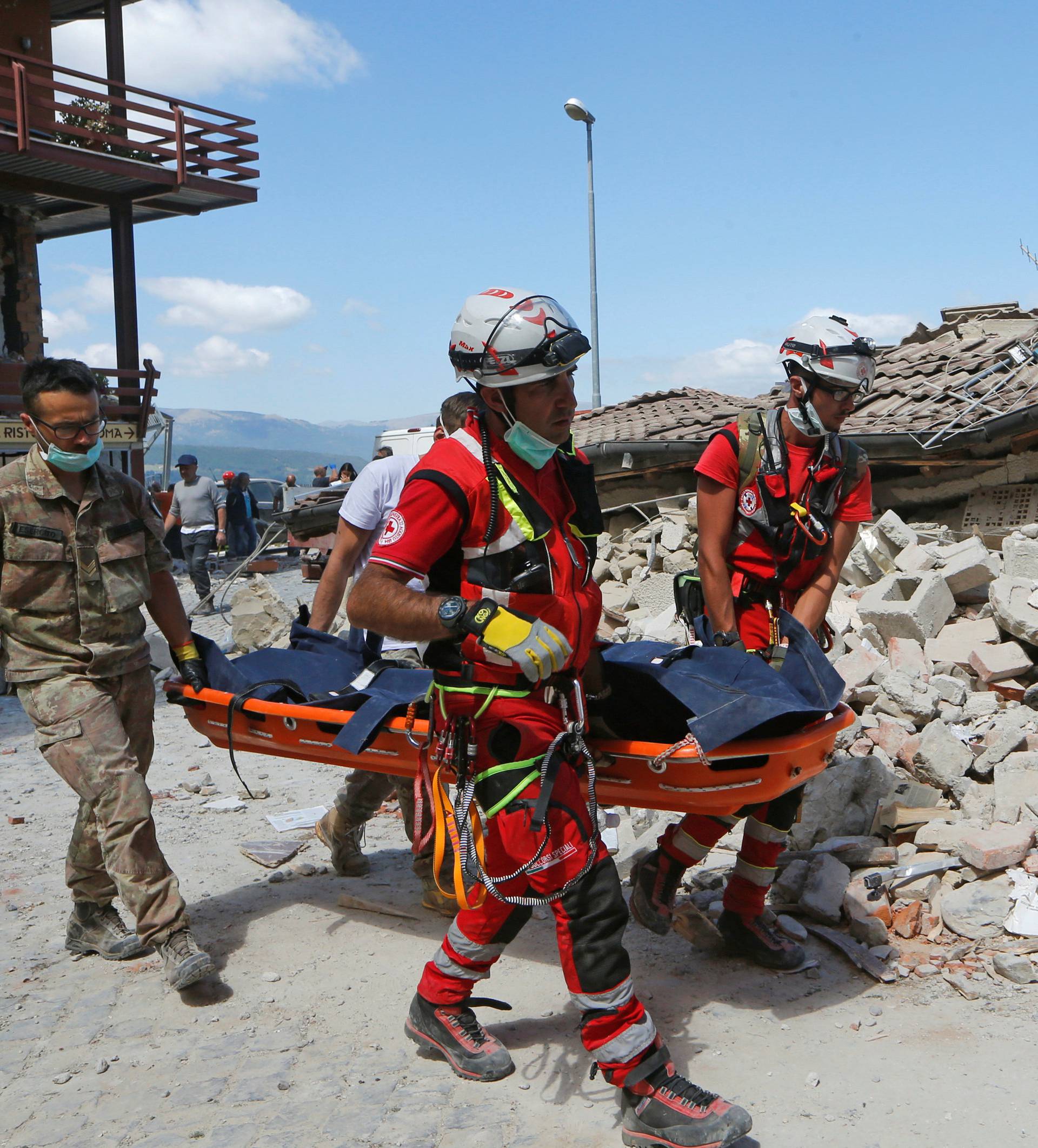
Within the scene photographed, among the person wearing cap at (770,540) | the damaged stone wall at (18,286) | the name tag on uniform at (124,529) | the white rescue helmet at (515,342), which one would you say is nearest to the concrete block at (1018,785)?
the person wearing cap at (770,540)

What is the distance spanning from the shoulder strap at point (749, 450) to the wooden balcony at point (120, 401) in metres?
12.7

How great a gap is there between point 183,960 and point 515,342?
247 cm

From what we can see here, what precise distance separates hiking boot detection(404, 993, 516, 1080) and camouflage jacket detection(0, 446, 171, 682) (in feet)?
5.61

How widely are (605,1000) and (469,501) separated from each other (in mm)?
1390

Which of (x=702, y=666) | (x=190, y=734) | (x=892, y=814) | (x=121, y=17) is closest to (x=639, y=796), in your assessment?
(x=702, y=666)

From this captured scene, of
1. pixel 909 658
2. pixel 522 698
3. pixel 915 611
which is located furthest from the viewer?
pixel 915 611

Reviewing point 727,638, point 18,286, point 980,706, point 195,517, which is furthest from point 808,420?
point 18,286

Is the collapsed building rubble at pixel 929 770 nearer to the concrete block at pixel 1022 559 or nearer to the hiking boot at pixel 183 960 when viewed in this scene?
the concrete block at pixel 1022 559

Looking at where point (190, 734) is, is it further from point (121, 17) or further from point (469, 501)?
point (121, 17)

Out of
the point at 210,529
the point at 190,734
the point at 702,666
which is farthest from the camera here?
the point at 210,529

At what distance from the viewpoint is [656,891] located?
4031 millimetres

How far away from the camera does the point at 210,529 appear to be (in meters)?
13.2

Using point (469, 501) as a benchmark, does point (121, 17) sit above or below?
above

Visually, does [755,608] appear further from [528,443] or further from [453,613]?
[453,613]
